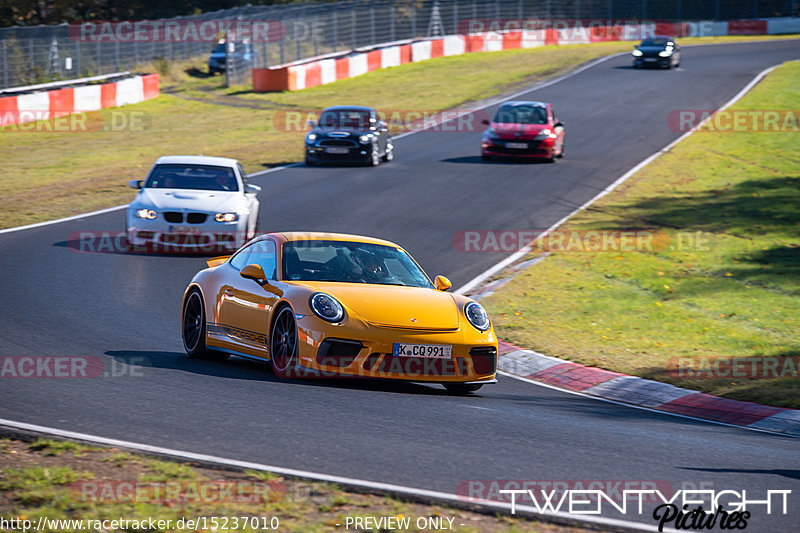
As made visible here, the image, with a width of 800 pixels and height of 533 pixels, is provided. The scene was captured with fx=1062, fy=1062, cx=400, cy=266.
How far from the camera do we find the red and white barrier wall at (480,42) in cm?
4547

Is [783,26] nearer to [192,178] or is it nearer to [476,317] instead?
[192,178]

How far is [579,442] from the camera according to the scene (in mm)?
7562

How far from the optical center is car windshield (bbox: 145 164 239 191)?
703 inches

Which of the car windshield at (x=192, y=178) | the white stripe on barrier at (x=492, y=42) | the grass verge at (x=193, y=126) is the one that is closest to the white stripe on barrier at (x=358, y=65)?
the grass verge at (x=193, y=126)

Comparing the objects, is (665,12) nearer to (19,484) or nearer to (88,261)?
(88,261)

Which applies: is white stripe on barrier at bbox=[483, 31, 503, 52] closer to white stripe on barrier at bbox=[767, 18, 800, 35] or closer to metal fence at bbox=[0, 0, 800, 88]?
metal fence at bbox=[0, 0, 800, 88]

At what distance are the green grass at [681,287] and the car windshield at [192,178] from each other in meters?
5.38

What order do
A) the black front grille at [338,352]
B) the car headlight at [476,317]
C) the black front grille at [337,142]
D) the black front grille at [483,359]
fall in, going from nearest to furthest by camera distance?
the black front grille at [338,352] → the black front grille at [483,359] → the car headlight at [476,317] → the black front grille at [337,142]

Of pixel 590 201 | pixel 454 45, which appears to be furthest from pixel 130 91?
pixel 590 201

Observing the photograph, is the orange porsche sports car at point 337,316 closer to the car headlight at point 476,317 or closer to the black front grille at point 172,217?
the car headlight at point 476,317
